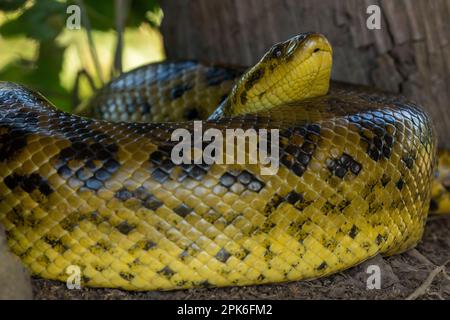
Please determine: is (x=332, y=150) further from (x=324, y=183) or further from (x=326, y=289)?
(x=326, y=289)

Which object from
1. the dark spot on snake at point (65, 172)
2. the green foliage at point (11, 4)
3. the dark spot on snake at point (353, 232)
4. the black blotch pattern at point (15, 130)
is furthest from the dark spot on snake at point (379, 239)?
the green foliage at point (11, 4)

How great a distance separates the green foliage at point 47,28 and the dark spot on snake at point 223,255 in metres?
2.84

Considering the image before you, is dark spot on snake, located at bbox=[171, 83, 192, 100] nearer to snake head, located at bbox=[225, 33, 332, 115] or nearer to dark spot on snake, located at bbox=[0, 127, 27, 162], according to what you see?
snake head, located at bbox=[225, 33, 332, 115]

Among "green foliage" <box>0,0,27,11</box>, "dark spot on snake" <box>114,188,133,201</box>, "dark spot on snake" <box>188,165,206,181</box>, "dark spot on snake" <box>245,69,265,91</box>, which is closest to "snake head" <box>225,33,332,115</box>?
"dark spot on snake" <box>245,69,265,91</box>

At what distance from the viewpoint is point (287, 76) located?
3625mm

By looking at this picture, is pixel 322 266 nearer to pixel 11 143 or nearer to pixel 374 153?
pixel 374 153

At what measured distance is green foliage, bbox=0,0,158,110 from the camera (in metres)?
5.13

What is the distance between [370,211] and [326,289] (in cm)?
43

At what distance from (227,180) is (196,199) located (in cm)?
16

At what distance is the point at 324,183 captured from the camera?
301 cm

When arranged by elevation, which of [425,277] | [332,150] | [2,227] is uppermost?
[332,150]

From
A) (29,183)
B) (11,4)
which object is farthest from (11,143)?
(11,4)
